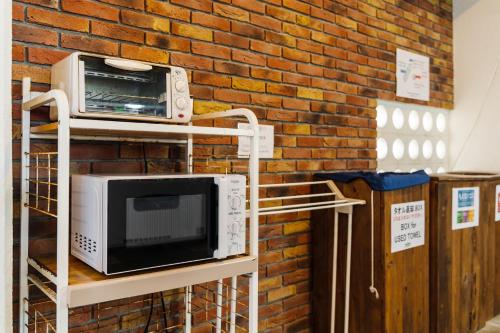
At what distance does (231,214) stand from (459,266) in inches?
69.8

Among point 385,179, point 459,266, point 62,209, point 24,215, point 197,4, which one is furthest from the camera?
point 459,266

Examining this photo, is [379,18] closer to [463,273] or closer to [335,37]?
[335,37]

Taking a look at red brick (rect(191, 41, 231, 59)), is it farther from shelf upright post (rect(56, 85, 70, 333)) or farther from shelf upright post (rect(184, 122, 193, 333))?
shelf upright post (rect(56, 85, 70, 333))

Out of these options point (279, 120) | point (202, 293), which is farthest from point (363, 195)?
point (202, 293)

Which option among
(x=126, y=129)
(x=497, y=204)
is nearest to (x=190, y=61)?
(x=126, y=129)

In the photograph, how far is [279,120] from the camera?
7.97 ft

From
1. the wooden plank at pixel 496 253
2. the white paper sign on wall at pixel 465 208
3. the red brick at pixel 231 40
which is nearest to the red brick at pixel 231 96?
the red brick at pixel 231 40

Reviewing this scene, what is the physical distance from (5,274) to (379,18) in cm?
265

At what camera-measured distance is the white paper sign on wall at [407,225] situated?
7.36 ft

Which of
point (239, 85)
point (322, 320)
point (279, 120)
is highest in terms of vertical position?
point (239, 85)

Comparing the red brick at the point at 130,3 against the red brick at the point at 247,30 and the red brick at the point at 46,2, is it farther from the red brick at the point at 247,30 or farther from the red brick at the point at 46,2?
the red brick at the point at 247,30

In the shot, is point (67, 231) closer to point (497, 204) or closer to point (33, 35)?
point (33, 35)

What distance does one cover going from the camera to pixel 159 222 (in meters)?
1.43

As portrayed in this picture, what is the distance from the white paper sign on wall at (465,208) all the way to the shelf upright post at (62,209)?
7.15 feet
